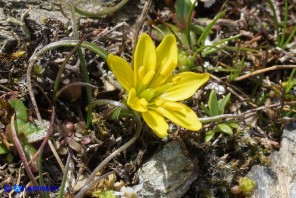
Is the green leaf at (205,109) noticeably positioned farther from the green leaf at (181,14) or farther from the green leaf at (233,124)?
the green leaf at (181,14)

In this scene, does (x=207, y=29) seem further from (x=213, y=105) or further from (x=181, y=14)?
(x=213, y=105)

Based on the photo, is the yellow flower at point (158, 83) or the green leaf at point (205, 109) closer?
the yellow flower at point (158, 83)

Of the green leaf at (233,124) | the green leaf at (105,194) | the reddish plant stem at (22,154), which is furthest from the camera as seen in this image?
the green leaf at (233,124)

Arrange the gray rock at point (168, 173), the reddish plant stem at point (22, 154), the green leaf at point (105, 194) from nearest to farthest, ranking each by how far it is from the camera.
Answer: the reddish plant stem at point (22, 154), the green leaf at point (105, 194), the gray rock at point (168, 173)

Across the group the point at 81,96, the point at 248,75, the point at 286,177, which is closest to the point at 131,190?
the point at 81,96

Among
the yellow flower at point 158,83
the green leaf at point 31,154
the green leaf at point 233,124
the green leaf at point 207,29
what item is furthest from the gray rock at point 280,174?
the green leaf at point 31,154

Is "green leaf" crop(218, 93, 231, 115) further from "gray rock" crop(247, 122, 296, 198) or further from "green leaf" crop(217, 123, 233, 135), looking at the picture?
"gray rock" crop(247, 122, 296, 198)

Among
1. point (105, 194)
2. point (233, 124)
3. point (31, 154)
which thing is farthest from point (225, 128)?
point (31, 154)

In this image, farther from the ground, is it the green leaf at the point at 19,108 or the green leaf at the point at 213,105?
the green leaf at the point at 19,108
